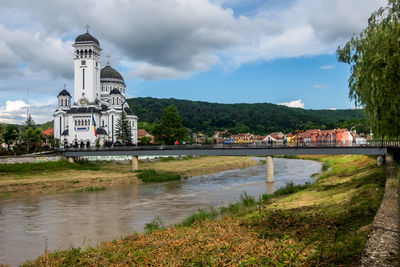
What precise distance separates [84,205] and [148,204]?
6795 mm

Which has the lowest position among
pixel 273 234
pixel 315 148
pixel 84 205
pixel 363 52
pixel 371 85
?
pixel 84 205

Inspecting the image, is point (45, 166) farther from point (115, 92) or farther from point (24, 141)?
point (115, 92)

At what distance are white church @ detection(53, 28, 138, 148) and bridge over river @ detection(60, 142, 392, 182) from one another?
63.6ft

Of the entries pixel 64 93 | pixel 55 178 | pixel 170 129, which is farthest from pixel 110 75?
pixel 55 178

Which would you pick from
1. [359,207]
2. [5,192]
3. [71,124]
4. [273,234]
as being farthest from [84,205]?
[71,124]

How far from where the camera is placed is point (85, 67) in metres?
91.1

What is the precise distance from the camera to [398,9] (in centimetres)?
1634

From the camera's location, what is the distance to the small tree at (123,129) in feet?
291

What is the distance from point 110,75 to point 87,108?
19.6 m

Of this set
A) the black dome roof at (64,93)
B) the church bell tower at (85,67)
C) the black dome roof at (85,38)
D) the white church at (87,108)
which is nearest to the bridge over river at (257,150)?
the white church at (87,108)

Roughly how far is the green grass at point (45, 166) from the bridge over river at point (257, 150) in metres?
2.87

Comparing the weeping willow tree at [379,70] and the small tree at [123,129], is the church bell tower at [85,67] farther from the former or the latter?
the weeping willow tree at [379,70]

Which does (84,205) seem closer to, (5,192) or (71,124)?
(5,192)

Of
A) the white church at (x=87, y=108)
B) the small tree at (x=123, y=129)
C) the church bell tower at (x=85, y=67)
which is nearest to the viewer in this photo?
the white church at (x=87, y=108)
